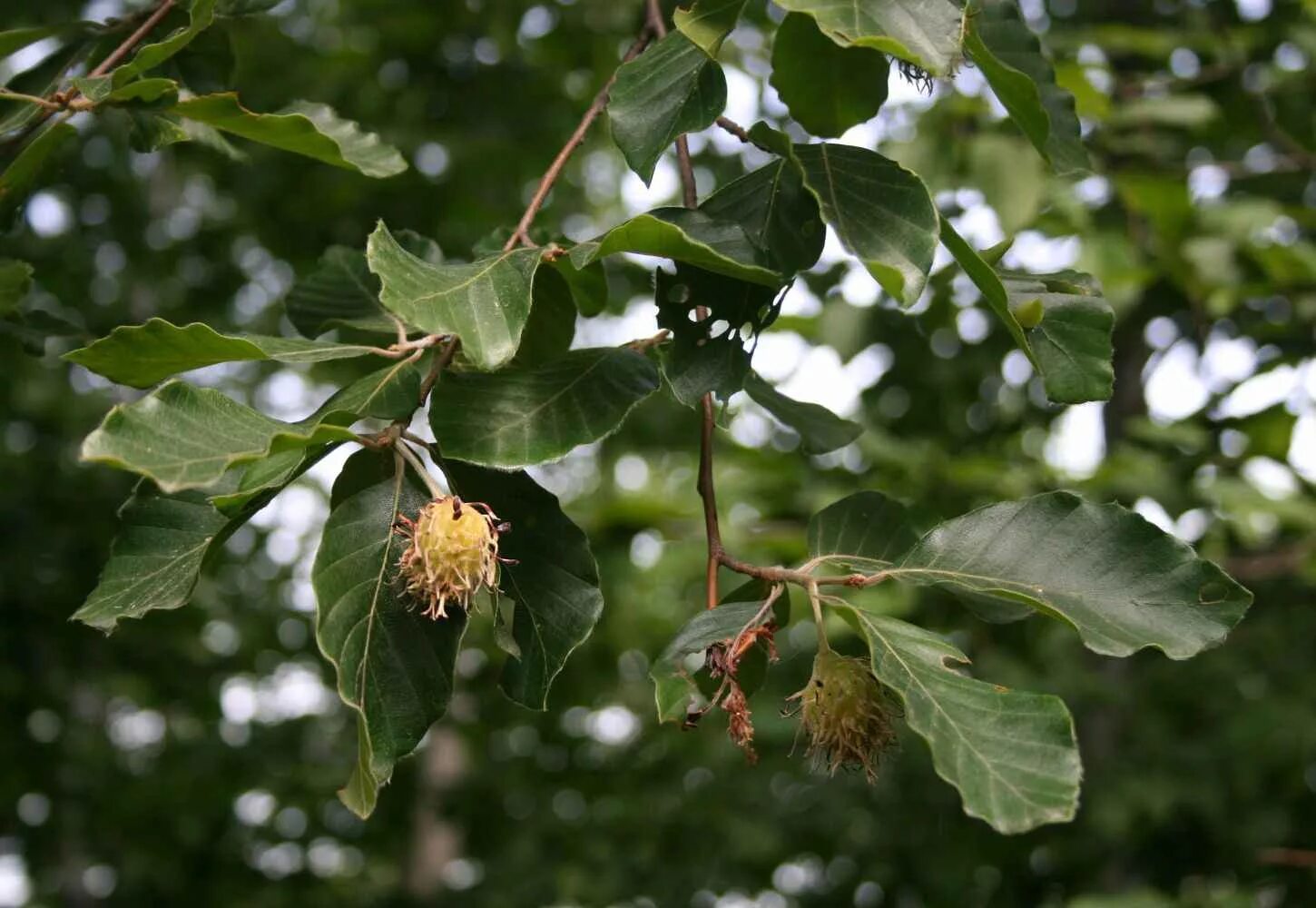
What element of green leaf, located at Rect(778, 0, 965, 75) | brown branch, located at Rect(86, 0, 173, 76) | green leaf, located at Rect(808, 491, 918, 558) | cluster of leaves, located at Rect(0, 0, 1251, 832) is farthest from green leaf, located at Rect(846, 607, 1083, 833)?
brown branch, located at Rect(86, 0, 173, 76)

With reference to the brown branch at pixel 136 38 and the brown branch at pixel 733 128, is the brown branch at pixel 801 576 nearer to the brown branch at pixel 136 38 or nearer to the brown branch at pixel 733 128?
the brown branch at pixel 733 128

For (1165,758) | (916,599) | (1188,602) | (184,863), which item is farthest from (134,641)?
(1188,602)

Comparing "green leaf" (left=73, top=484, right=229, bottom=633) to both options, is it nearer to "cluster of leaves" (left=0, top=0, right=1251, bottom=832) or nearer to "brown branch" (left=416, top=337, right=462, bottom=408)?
"cluster of leaves" (left=0, top=0, right=1251, bottom=832)

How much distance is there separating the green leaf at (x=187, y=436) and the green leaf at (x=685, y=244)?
25 cm

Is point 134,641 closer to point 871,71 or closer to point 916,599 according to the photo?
point 916,599

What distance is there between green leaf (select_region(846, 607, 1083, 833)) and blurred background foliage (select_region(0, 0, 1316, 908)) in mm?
407

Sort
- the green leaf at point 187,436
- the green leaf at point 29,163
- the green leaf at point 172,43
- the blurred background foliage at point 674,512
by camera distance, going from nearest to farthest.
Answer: the green leaf at point 187,436 < the green leaf at point 172,43 < the green leaf at point 29,163 < the blurred background foliage at point 674,512

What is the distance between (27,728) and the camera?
4.61m

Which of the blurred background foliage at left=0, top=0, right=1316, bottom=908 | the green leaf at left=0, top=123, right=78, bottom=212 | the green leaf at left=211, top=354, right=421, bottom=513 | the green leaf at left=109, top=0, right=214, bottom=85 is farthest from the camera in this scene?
the blurred background foliage at left=0, top=0, right=1316, bottom=908

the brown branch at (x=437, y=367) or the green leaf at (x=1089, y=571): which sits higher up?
the brown branch at (x=437, y=367)

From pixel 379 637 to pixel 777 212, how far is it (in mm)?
499

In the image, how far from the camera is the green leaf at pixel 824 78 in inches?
44.9

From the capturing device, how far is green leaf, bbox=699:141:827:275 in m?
1.13

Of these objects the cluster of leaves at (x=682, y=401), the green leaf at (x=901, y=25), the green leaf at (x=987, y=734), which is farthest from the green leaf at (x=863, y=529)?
the green leaf at (x=901, y=25)
